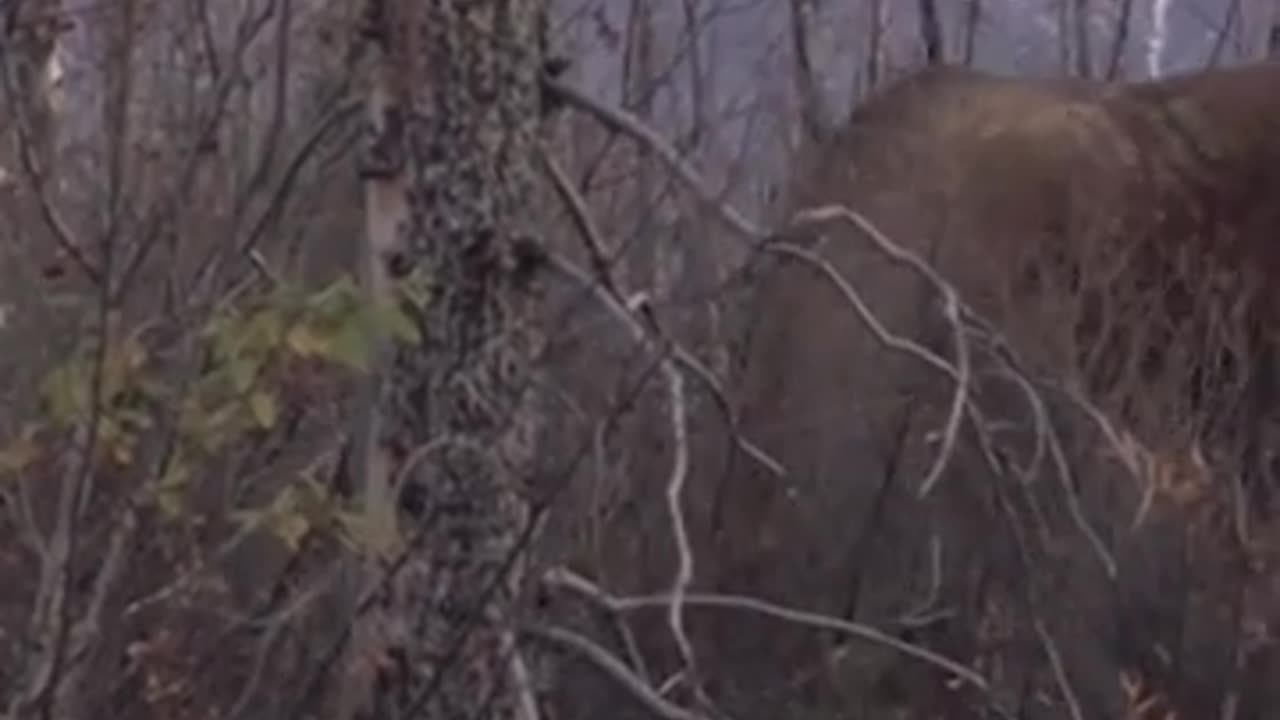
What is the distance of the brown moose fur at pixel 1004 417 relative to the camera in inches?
307

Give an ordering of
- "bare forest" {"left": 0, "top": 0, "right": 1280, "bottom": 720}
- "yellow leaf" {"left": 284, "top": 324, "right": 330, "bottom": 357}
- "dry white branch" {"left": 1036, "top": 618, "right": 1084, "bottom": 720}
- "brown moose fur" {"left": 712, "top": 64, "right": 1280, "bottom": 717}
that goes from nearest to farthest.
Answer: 1. "yellow leaf" {"left": 284, "top": 324, "right": 330, "bottom": 357}
2. "bare forest" {"left": 0, "top": 0, "right": 1280, "bottom": 720}
3. "dry white branch" {"left": 1036, "top": 618, "right": 1084, "bottom": 720}
4. "brown moose fur" {"left": 712, "top": 64, "right": 1280, "bottom": 717}

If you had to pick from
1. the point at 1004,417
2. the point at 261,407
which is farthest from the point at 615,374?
the point at 261,407

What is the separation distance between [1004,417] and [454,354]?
3556 mm

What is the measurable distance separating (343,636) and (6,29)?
1007 mm

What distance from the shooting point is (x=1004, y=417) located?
7.99 m

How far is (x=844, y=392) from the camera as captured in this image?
8242 mm

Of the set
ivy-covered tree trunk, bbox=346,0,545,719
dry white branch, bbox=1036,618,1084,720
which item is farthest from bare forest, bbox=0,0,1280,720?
dry white branch, bbox=1036,618,1084,720

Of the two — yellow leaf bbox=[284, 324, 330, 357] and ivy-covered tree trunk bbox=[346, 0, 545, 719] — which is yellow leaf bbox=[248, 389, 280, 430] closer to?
yellow leaf bbox=[284, 324, 330, 357]

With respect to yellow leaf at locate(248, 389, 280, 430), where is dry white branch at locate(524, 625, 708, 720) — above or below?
below

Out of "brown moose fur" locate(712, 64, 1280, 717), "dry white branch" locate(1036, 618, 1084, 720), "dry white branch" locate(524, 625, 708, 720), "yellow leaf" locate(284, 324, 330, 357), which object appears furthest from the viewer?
"brown moose fur" locate(712, 64, 1280, 717)

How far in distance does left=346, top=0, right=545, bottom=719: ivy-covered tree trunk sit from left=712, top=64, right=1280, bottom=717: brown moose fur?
2.91 meters

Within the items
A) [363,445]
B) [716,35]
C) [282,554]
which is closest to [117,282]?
[363,445]

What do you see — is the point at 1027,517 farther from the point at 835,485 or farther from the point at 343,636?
the point at 343,636

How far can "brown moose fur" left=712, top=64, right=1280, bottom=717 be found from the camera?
7797 millimetres
